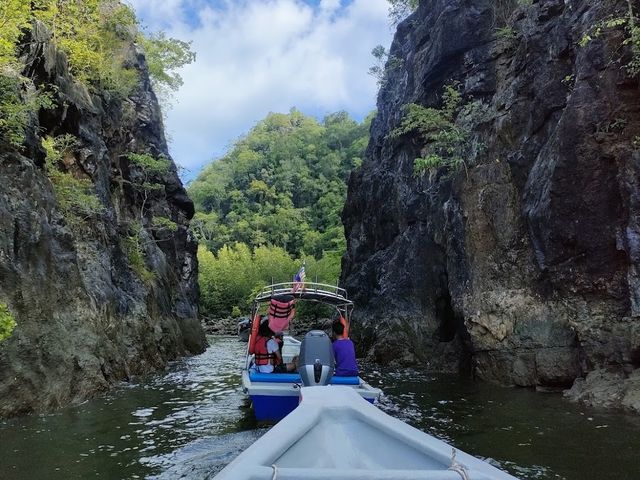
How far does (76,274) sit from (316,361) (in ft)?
21.0

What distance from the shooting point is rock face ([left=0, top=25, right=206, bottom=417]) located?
888 centimetres

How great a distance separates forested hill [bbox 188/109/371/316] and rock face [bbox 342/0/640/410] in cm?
3185

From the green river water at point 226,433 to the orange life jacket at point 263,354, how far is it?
3.50ft

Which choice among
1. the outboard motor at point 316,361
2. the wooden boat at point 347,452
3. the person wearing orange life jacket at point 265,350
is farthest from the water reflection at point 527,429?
the wooden boat at point 347,452

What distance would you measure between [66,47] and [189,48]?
50.8 ft

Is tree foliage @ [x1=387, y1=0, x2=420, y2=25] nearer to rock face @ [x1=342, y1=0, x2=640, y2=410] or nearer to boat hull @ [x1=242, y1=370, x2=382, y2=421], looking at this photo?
rock face @ [x1=342, y1=0, x2=640, y2=410]

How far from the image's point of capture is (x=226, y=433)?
27.5ft

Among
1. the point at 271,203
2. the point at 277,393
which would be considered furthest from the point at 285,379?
the point at 271,203

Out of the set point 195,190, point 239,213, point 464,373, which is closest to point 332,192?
point 239,213

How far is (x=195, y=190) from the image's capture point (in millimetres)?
73875

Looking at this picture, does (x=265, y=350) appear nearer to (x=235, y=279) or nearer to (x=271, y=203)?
(x=235, y=279)

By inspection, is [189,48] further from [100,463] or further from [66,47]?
[100,463]

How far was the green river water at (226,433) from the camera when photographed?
6.27 meters

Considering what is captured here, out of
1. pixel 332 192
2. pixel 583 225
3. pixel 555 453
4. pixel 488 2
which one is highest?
pixel 332 192
